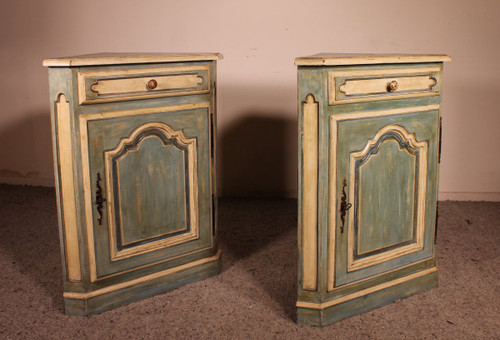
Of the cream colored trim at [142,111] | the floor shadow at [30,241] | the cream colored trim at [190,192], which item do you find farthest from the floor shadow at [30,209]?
the cream colored trim at [142,111]

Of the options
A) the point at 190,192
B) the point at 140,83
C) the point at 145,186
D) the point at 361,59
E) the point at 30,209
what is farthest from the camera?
the point at 30,209

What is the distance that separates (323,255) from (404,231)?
→ 1.25 ft

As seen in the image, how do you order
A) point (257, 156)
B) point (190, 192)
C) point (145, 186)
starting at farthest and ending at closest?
point (257, 156)
point (190, 192)
point (145, 186)

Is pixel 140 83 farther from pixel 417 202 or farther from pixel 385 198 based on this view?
pixel 417 202

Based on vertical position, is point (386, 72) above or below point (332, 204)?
above

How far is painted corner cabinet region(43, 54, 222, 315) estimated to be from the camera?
6.81 feet

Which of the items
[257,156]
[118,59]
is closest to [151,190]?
[118,59]

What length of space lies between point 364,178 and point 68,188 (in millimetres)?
1027

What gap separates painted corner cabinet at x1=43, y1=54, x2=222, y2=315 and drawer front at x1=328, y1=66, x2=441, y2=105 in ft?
1.99

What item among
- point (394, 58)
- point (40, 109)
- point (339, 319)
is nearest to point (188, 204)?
point (339, 319)

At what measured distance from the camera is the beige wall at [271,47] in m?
3.45

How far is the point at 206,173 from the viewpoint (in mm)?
2453

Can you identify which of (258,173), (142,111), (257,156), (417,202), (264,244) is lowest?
(264,244)

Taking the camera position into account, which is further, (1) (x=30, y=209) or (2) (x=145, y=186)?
(1) (x=30, y=209)
